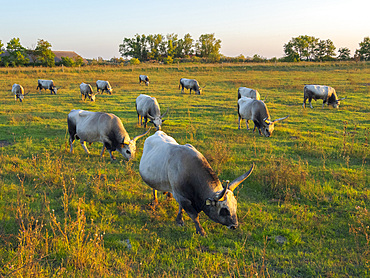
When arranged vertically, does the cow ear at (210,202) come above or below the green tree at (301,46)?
below

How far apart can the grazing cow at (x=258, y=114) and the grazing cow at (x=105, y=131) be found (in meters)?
5.87

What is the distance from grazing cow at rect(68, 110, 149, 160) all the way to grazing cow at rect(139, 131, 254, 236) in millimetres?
3023

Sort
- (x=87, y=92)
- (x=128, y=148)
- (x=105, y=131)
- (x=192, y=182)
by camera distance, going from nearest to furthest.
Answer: (x=192, y=182) < (x=128, y=148) < (x=105, y=131) < (x=87, y=92)

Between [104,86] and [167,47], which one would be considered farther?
[167,47]

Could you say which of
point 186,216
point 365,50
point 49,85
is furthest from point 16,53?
point 365,50

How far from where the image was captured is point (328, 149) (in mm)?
9398

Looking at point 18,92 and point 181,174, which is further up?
point 18,92

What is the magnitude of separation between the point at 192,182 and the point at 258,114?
26.1 ft

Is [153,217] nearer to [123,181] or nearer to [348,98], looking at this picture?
[123,181]

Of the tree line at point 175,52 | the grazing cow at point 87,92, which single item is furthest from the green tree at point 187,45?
the grazing cow at point 87,92

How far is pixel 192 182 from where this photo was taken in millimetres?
4676

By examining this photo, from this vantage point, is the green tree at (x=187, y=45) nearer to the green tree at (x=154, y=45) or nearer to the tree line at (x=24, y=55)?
the green tree at (x=154, y=45)

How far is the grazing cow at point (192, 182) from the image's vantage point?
4.35m

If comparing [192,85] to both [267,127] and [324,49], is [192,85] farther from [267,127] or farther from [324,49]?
[324,49]
